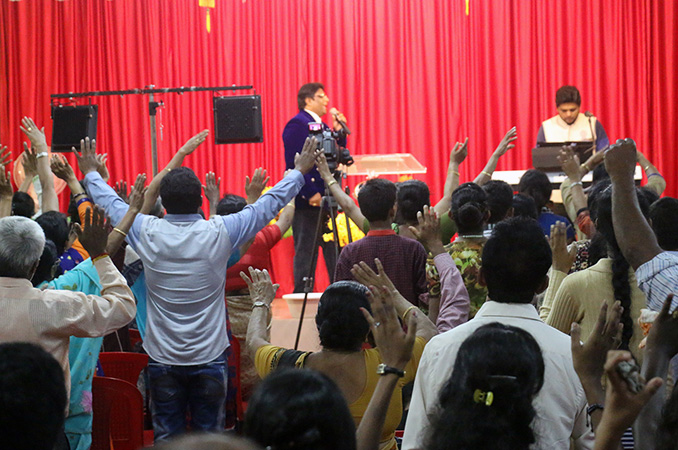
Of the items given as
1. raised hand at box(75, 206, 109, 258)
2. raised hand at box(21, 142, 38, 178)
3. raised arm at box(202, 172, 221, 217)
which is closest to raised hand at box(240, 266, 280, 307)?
raised hand at box(75, 206, 109, 258)

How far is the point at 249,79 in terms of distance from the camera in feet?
28.5

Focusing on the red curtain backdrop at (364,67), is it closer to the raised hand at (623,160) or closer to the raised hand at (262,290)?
the raised hand at (262,290)

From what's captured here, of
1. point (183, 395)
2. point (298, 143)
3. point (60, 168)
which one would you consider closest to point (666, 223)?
point (183, 395)

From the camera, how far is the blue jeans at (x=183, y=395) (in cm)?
287

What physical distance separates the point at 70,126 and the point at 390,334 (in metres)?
5.20

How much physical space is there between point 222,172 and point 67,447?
6.54 m

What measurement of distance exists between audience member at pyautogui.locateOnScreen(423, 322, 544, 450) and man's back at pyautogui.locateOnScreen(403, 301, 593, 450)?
0.86 ft

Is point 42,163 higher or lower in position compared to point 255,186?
higher

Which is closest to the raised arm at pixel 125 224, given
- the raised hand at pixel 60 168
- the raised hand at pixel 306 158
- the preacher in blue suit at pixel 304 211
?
the raised hand at pixel 60 168

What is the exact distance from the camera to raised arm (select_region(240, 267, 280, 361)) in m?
2.14

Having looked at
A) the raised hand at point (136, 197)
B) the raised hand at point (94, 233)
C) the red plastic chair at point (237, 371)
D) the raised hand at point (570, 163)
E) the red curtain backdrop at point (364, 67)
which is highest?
the red curtain backdrop at point (364, 67)

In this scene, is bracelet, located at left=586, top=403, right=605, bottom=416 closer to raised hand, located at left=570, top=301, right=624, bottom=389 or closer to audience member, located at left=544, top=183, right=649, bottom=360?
raised hand, located at left=570, top=301, right=624, bottom=389

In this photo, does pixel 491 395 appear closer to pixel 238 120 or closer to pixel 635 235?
pixel 635 235

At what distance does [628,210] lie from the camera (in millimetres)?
1867
